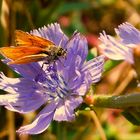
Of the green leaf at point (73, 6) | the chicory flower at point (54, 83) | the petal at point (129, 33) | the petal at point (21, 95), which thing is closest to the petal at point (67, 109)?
the chicory flower at point (54, 83)

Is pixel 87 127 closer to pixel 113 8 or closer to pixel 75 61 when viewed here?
pixel 75 61

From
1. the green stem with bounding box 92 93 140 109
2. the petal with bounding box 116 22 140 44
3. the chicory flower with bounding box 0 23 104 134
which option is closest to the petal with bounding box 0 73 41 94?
the chicory flower with bounding box 0 23 104 134

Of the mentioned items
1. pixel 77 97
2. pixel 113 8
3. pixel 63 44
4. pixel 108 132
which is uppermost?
pixel 113 8

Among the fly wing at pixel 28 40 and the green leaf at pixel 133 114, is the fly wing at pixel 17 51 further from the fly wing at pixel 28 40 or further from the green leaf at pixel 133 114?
the green leaf at pixel 133 114

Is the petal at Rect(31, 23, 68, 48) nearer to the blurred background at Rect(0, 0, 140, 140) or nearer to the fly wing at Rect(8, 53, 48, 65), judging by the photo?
the fly wing at Rect(8, 53, 48, 65)

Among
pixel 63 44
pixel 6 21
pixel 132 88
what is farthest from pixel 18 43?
pixel 132 88
